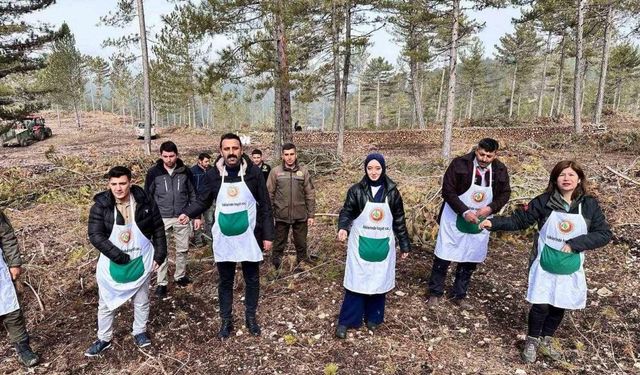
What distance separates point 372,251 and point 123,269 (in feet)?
7.08

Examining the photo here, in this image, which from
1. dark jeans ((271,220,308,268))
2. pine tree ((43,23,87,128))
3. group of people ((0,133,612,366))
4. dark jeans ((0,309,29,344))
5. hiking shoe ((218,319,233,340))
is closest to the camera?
group of people ((0,133,612,366))

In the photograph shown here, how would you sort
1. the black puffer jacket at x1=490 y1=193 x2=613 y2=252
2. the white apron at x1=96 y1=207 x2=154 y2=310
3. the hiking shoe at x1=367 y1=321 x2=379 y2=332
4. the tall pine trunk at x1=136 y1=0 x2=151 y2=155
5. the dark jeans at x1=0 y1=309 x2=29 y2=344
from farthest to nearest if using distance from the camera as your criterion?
1. the tall pine trunk at x1=136 y1=0 x2=151 y2=155
2. the hiking shoe at x1=367 y1=321 x2=379 y2=332
3. the dark jeans at x1=0 y1=309 x2=29 y2=344
4. the white apron at x1=96 y1=207 x2=154 y2=310
5. the black puffer jacket at x1=490 y1=193 x2=613 y2=252

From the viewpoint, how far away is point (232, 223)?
11.5 feet

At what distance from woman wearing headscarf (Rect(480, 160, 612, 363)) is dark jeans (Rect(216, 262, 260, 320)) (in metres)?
2.43

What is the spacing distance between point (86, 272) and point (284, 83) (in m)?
6.27

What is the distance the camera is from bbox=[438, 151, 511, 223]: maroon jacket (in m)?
3.93

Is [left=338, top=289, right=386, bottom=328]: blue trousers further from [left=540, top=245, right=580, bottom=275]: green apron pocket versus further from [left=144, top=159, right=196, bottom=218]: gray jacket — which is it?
[left=144, top=159, right=196, bottom=218]: gray jacket

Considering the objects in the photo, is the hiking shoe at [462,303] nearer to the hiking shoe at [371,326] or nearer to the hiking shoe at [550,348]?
the hiking shoe at [550,348]

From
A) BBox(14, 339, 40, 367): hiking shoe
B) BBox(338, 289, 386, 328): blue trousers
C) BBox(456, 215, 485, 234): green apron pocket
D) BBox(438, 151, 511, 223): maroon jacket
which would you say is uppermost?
BBox(438, 151, 511, 223): maroon jacket

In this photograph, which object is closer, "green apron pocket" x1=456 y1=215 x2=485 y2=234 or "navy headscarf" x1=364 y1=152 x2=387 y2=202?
"navy headscarf" x1=364 y1=152 x2=387 y2=202

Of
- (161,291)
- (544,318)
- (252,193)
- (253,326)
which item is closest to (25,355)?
(161,291)

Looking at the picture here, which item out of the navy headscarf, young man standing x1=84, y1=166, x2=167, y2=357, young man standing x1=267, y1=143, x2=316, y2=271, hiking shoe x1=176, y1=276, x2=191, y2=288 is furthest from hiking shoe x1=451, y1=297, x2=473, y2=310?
hiking shoe x1=176, y1=276, x2=191, y2=288

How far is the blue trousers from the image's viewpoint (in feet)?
12.2

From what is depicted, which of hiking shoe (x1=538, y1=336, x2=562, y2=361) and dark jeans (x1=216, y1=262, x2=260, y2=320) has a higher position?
dark jeans (x1=216, y1=262, x2=260, y2=320)
